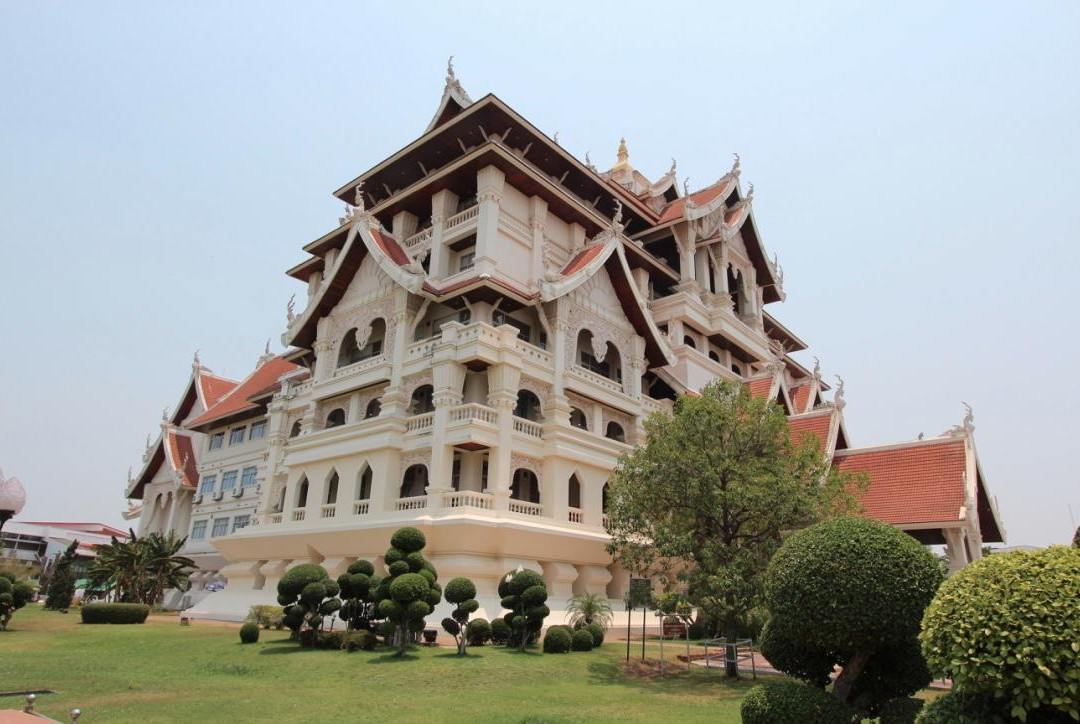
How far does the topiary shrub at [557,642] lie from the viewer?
1388cm

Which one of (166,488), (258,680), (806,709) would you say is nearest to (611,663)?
(258,680)

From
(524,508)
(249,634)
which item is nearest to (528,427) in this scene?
(524,508)

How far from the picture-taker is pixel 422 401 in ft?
69.9

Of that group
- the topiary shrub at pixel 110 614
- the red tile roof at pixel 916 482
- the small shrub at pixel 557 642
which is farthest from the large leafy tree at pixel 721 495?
the topiary shrub at pixel 110 614

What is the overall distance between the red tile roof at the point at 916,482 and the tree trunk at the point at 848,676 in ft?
42.6

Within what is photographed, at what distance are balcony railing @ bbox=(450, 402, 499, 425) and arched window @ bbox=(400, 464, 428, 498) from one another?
285cm

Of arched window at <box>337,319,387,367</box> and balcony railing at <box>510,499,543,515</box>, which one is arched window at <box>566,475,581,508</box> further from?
arched window at <box>337,319,387,367</box>

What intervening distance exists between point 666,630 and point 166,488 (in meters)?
27.8

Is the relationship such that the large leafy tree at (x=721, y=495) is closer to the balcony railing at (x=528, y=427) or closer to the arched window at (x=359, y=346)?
the balcony railing at (x=528, y=427)

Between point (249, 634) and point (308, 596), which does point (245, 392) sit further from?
point (308, 596)

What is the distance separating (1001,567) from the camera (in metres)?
5.19

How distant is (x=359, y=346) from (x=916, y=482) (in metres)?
17.0

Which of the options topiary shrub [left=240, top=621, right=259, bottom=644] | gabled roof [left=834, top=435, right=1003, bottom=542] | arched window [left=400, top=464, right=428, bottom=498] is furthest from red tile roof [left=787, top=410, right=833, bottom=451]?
topiary shrub [left=240, top=621, right=259, bottom=644]

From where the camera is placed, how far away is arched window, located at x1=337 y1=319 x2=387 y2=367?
23156 mm
